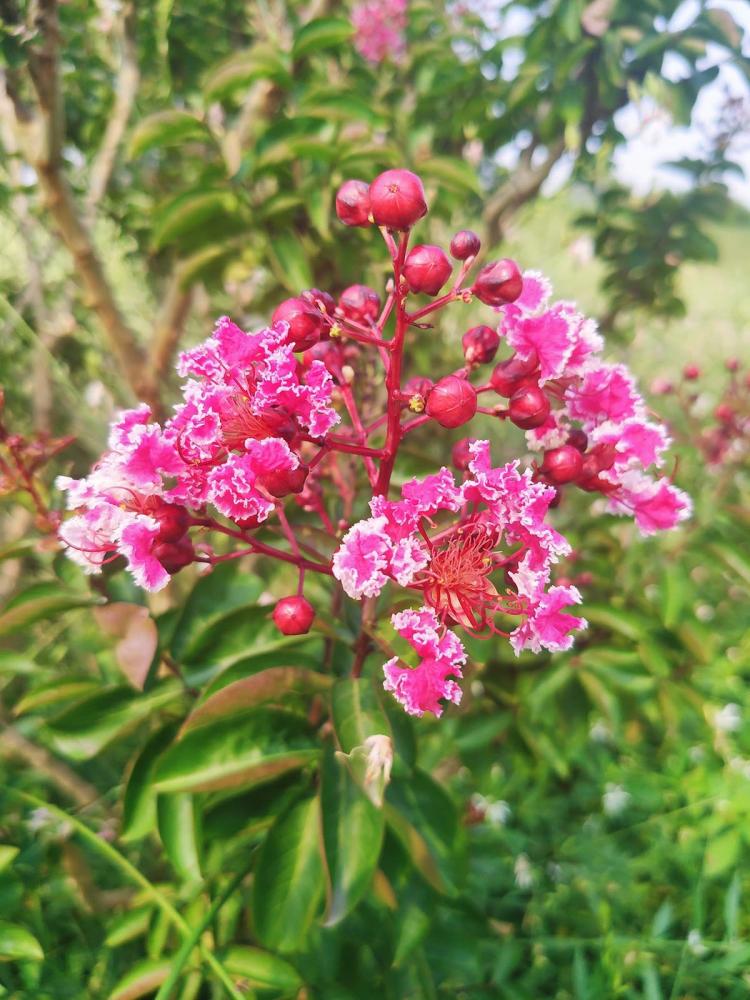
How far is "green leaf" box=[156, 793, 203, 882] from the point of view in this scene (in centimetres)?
98

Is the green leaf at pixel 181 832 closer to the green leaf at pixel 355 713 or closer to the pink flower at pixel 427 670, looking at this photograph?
the green leaf at pixel 355 713

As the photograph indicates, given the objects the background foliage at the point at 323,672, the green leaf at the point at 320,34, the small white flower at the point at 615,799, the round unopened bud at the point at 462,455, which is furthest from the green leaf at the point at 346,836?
the small white flower at the point at 615,799

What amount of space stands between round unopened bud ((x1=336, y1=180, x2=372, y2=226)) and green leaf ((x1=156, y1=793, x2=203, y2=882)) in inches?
30.7

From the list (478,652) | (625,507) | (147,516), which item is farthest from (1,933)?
(625,507)

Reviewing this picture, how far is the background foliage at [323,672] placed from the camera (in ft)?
3.31

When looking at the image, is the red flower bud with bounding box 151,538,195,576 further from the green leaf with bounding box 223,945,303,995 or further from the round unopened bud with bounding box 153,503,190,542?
the green leaf with bounding box 223,945,303,995

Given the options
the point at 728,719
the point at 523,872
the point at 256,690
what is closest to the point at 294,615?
the point at 256,690

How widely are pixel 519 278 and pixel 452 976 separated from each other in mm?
1213

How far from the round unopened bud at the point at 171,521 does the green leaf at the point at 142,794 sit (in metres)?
0.43

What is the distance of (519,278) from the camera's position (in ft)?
2.65

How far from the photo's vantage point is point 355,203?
0.81 m

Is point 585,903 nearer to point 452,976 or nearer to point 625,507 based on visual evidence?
point 452,976

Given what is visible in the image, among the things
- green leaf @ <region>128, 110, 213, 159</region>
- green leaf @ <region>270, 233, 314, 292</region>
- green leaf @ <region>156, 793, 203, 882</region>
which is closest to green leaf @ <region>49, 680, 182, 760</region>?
green leaf @ <region>156, 793, 203, 882</region>

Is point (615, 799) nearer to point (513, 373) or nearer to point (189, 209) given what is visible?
point (513, 373)
